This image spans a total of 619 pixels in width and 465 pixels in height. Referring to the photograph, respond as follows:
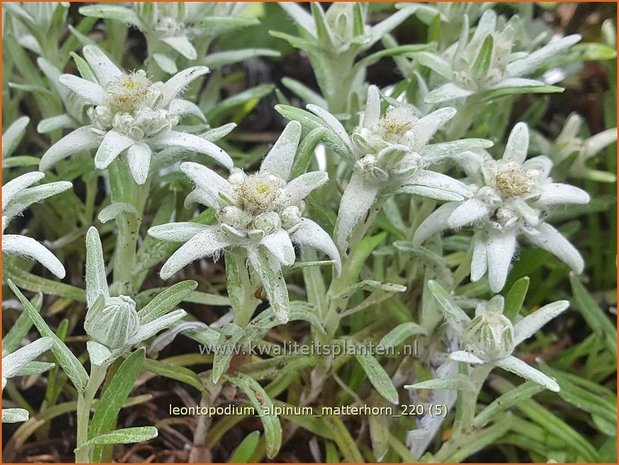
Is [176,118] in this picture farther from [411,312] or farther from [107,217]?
[411,312]

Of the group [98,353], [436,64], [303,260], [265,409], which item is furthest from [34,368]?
[436,64]

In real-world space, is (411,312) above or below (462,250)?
below

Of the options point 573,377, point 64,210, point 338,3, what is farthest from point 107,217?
point 573,377

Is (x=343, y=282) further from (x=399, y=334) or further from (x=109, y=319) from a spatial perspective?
(x=109, y=319)

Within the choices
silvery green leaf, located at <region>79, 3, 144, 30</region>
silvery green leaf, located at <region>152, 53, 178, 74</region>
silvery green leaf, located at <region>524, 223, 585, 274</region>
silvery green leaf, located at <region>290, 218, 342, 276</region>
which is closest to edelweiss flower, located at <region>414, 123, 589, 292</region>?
silvery green leaf, located at <region>524, 223, 585, 274</region>

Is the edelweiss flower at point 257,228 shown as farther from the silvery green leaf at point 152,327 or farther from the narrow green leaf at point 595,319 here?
the narrow green leaf at point 595,319

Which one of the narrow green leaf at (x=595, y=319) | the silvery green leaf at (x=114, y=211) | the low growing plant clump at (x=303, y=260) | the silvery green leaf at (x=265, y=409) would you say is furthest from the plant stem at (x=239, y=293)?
the narrow green leaf at (x=595, y=319)
